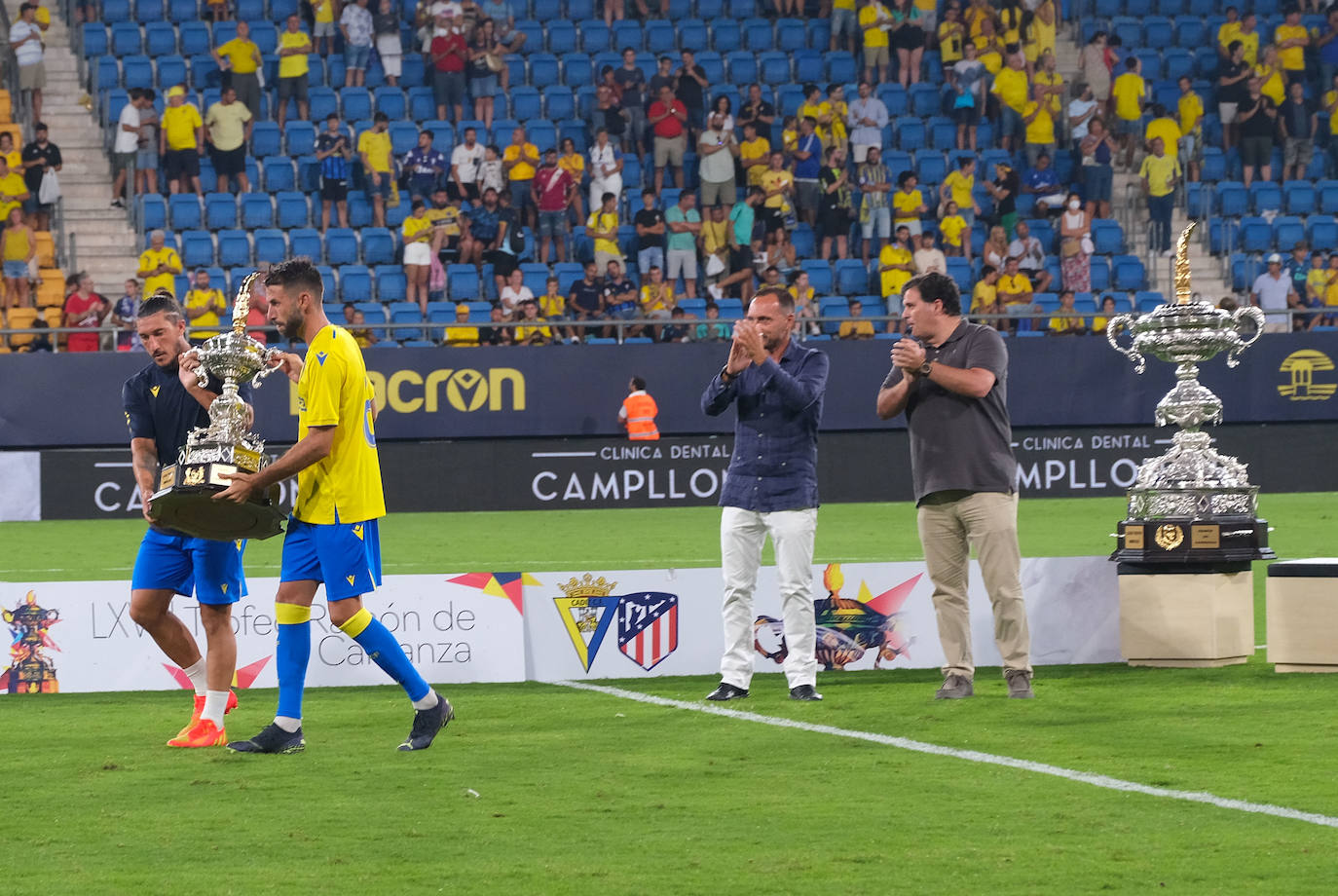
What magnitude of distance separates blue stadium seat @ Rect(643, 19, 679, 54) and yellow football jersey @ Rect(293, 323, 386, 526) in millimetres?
21117

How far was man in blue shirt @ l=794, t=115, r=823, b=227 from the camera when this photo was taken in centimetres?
2580

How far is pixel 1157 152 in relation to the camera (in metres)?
26.8

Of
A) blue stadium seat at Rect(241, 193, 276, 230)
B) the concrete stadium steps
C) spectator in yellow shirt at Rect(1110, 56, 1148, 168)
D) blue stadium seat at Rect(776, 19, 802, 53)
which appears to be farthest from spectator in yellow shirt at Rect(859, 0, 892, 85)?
the concrete stadium steps

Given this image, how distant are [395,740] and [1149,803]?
3.36 m

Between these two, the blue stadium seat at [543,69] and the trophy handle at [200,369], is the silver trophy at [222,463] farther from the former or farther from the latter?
the blue stadium seat at [543,69]

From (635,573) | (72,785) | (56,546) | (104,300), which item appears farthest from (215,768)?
(104,300)

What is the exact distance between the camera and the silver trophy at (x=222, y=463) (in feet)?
24.9

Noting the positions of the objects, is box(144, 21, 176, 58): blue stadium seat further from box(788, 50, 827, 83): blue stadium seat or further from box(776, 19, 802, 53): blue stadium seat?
box(788, 50, 827, 83): blue stadium seat

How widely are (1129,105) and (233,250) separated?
1343 cm

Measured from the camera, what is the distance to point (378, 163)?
83.0 ft

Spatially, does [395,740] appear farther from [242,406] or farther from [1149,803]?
[1149,803]

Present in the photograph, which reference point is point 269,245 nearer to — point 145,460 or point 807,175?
point 807,175

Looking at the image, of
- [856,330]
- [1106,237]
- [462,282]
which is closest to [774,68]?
[1106,237]

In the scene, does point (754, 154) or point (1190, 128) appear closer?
point (754, 154)
